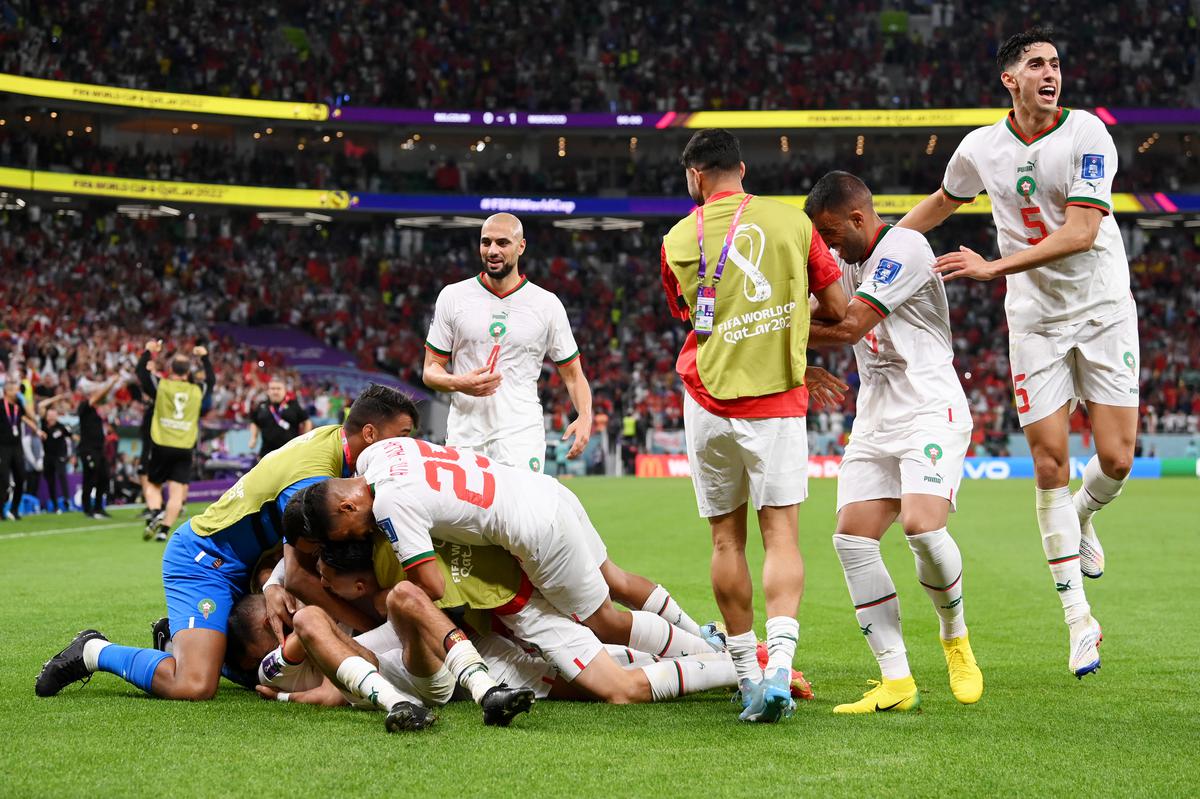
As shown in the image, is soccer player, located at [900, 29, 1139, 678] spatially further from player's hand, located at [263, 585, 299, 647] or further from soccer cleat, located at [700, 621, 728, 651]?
player's hand, located at [263, 585, 299, 647]

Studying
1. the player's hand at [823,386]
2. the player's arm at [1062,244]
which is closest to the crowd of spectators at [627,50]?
the player's arm at [1062,244]

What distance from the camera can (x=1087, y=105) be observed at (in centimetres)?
4250

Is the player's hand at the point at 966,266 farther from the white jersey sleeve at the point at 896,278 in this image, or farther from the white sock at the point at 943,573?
the white sock at the point at 943,573

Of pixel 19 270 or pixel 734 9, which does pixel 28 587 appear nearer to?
pixel 19 270

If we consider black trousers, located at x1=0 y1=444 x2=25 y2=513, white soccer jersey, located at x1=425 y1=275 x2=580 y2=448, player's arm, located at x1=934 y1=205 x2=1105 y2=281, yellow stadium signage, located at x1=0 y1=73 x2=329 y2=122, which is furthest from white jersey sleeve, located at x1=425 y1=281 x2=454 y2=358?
yellow stadium signage, located at x1=0 y1=73 x2=329 y2=122

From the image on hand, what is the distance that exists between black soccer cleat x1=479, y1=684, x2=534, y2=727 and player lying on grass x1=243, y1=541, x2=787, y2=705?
44 centimetres

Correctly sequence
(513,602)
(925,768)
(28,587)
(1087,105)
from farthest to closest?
(1087,105)
(28,587)
(513,602)
(925,768)

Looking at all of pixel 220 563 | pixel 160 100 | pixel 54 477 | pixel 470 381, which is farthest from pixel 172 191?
pixel 220 563

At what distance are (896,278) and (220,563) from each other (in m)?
3.59

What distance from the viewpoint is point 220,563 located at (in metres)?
6.06

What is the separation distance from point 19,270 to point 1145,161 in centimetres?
4041

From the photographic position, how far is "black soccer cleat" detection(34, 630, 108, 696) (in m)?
5.55

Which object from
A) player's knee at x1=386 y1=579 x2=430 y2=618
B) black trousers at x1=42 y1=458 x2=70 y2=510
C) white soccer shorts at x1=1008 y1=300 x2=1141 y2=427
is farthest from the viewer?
black trousers at x1=42 y1=458 x2=70 y2=510

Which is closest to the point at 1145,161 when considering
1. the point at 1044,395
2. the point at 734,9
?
the point at 734,9
